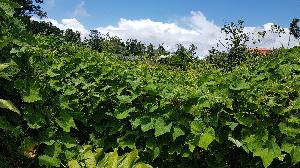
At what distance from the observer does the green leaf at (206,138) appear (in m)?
5.18

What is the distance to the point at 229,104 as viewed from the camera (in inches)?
209

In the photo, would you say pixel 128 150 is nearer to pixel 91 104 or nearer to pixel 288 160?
pixel 91 104

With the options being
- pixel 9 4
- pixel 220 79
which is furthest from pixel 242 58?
pixel 9 4

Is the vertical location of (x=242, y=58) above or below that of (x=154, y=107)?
above

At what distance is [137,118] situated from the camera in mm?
5625

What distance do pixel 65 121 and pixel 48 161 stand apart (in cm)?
54

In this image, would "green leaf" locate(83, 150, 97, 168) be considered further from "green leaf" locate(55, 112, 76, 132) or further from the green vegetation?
"green leaf" locate(55, 112, 76, 132)

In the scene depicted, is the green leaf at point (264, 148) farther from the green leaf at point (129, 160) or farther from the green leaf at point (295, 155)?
the green leaf at point (129, 160)

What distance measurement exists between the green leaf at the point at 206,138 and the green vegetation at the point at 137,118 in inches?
0.5

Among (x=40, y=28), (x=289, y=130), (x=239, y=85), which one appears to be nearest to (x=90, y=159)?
(x=239, y=85)

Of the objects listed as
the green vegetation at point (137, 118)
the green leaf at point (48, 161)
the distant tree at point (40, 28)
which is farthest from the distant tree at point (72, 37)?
the green leaf at point (48, 161)

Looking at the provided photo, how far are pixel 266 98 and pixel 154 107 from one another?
1372mm

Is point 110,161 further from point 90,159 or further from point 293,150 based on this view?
point 293,150

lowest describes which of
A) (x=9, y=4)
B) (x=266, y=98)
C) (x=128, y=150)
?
(x=128, y=150)
